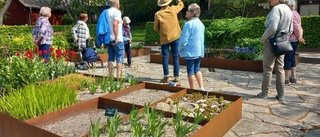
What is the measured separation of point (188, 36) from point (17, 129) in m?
2.97

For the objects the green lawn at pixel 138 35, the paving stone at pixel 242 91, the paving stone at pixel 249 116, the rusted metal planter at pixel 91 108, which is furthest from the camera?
the green lawn at pixel 138 35

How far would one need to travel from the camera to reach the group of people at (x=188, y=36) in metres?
4.57

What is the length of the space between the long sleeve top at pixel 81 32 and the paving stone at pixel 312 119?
6210 millimetres

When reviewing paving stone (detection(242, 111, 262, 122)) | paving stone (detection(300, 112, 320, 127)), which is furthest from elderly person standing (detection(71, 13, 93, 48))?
paving stone (detection(300, 112, 320, 127))

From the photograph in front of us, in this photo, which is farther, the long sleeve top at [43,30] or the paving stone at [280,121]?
the long sleeve top at [43,30]

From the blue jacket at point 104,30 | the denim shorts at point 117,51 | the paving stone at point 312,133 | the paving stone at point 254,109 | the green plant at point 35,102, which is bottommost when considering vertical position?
the paving stone at point 312,133

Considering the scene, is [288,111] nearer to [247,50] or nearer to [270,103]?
[270,103]

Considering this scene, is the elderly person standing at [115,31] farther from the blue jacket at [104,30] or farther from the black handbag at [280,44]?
the black handbag at [280,44]

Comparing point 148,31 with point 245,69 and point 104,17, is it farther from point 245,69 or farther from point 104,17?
point 104,17

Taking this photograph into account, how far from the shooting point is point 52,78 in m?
5.57

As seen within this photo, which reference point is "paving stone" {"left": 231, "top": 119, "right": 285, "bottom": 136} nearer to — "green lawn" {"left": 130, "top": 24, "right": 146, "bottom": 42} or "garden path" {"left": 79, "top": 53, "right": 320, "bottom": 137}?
"garden path" {"left": 79, "top": 53, "right": 320, "bottom": 137}

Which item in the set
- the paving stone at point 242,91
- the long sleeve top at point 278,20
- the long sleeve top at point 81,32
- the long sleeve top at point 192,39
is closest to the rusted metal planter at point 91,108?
the long sleeve top at point 192,39

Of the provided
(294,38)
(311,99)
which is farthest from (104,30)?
(311,99)

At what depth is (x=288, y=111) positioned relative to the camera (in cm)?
426
